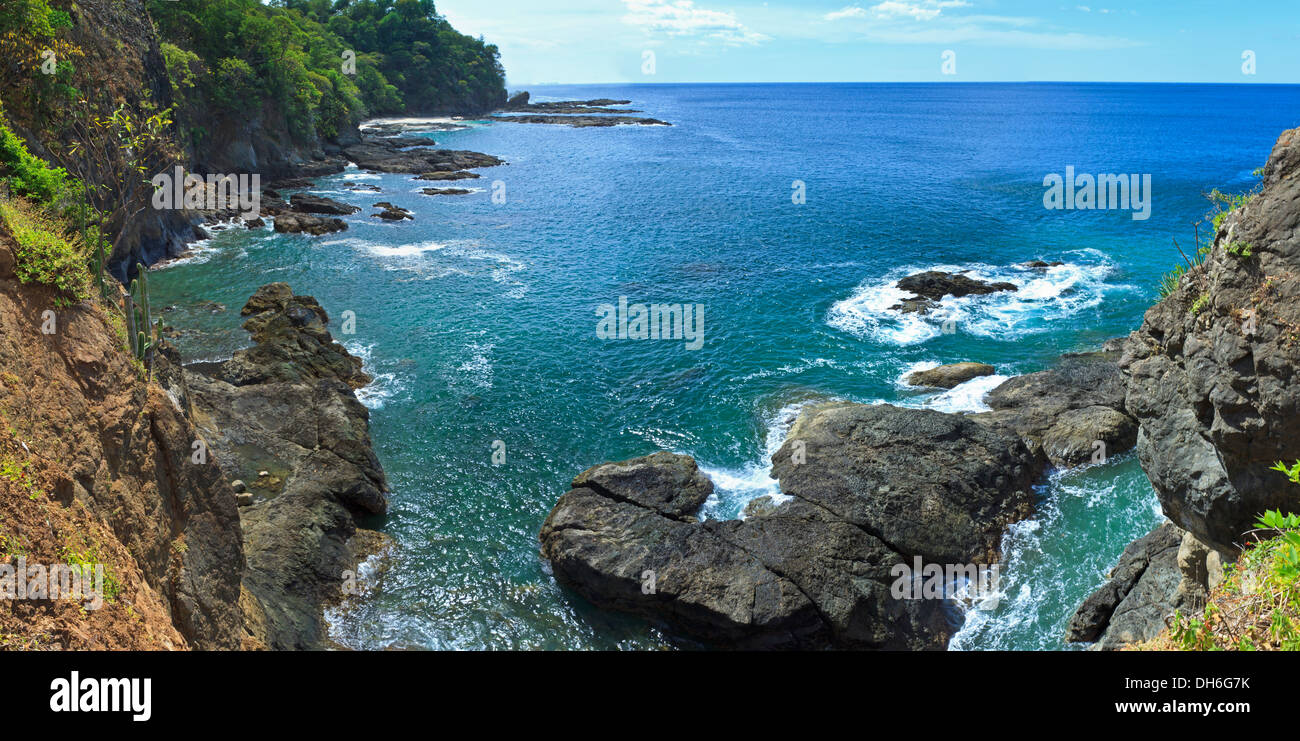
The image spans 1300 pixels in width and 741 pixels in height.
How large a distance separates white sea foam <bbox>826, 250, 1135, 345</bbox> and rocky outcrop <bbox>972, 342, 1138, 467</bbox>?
7.09 metres

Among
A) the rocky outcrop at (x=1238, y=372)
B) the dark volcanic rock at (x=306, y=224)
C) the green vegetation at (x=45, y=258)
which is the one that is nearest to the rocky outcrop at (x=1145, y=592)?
the rocky outcrop at (x=1238, y=372)

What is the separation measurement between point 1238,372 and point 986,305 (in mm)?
33741

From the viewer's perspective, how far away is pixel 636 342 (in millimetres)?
40156

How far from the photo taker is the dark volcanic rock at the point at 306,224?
5747 centimetres

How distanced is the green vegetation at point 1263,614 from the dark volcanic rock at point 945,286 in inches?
1530

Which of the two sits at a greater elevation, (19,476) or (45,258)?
(45,258)

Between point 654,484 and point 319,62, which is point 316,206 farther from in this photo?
point 654,484

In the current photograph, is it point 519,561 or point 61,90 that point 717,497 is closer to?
point 519,561

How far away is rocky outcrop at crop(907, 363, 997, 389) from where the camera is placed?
34375 millimetres

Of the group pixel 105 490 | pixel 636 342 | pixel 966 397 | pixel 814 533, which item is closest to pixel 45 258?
pixel 105 490

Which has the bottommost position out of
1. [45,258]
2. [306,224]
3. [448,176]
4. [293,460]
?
[293,460]

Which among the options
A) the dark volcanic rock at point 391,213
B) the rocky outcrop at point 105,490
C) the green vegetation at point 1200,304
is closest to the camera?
the rocky outcrop at point 105,490

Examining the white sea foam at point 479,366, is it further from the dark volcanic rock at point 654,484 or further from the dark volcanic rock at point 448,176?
the dark volcanic rock at point 448,176
